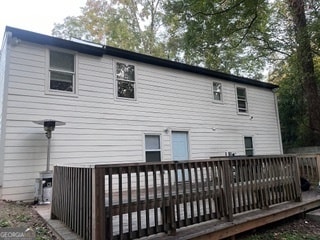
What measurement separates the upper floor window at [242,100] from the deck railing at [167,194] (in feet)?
22.1

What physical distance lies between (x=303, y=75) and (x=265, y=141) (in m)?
3.63

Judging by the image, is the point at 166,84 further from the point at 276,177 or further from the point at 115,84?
the point at 276,177

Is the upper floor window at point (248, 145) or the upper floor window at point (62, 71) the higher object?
the upper floor window at point (62, 71)

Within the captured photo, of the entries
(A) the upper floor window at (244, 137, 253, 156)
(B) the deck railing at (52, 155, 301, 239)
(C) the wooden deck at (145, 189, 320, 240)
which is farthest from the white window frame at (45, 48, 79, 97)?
(A) the upper floor window at (244, 137, 253, 156)

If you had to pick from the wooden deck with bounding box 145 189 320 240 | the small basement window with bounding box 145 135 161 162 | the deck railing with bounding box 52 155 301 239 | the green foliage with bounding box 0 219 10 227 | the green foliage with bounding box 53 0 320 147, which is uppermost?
the green foliage with bounding box 53 0 320 147

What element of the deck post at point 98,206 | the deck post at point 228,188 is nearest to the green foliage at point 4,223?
the deck post at point 98,206

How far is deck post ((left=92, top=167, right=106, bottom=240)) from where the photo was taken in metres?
2.97

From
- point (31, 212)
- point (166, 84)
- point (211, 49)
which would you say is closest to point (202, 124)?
point (166, 84)

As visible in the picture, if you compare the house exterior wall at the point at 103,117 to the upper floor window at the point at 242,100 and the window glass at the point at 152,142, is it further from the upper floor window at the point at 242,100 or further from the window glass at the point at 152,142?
the upper floor window at the point at 242,100

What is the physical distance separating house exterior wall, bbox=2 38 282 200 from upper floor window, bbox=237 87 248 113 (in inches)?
12.2

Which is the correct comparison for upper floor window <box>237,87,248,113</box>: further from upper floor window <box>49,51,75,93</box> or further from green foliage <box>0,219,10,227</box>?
green foliage <box>0,219,10,227</box>

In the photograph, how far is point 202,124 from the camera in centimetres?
1054

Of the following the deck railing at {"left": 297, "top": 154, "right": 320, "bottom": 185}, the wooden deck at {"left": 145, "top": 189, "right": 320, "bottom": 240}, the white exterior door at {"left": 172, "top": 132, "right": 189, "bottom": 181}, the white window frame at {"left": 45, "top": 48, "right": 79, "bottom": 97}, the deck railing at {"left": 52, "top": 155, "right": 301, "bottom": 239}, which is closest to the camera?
the deck railing at {"left": 52, "top": 155, "right": 301, "bottom": 239}

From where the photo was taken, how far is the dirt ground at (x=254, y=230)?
426 centimetres
